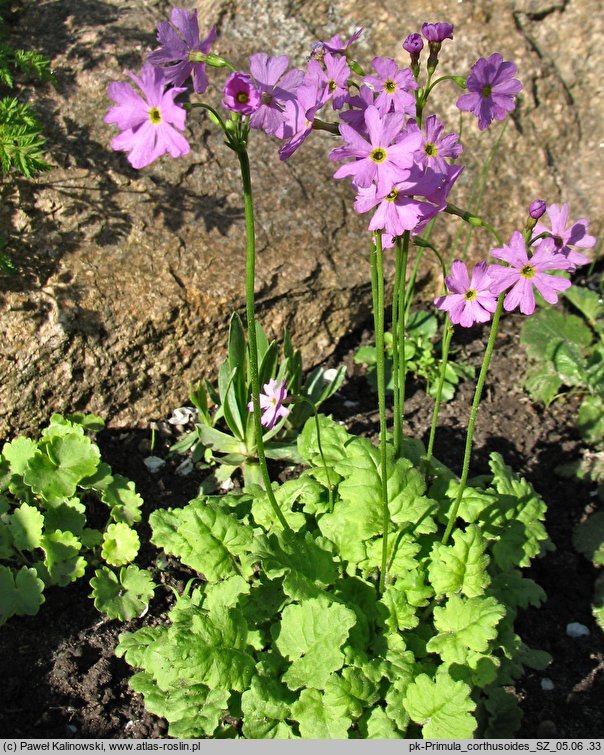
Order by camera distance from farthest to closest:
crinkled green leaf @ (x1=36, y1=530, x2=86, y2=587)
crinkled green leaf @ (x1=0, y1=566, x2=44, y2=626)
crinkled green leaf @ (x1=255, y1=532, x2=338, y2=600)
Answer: crinkled green leaf @ (x1=36, y1=530, x2=86, y2=587) < crinkled green leaf @ (x1=0, y1=566, x2=44, y2=626) < crinkled green leaf @ (x1=255, y1=532, x2=338, y2=600)

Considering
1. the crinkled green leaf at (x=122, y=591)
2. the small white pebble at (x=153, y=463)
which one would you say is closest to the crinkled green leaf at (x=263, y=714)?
the crinkled green leaf at (x=122, y=591)

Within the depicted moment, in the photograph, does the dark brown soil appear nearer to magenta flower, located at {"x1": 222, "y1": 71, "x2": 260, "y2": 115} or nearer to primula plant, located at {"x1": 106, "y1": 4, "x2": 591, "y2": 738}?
primula plant, located at {"x1": 106, "y1": 4, "x2": 591, "y2": 738}

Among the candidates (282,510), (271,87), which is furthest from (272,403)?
(271,87)

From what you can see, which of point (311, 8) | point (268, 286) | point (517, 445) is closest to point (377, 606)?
point (517, 445)

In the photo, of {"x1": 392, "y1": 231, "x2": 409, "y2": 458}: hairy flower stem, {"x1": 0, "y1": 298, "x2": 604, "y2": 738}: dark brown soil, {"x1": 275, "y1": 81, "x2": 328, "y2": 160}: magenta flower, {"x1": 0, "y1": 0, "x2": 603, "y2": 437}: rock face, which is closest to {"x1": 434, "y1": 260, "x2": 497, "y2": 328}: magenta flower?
{"x1": 392, "y1": 231, "x2": 409, "y2": 458}: hairy flower stem

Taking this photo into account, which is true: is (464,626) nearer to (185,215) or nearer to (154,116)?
(154,116)

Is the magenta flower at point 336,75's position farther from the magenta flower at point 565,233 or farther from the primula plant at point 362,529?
the magenta flower at point 565,233

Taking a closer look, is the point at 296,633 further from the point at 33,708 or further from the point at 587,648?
the point at 587,648
